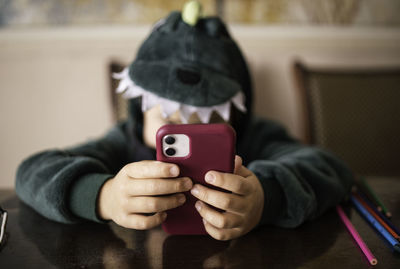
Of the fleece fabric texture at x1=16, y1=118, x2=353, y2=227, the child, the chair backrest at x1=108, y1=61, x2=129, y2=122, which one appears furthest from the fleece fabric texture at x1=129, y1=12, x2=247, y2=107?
the chair backrest at x1=108, y1=61, x2=129, y2=122

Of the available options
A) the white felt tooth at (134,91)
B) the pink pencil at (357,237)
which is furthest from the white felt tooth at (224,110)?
the pink pencil at (357,237)

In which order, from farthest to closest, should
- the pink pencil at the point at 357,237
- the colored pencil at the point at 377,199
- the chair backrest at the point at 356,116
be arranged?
the chair backrest at the point at 356,116 < the colored pencil at the point at 377,199 < the pink pencil at the point at 357,237

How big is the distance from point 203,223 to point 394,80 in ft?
2.67

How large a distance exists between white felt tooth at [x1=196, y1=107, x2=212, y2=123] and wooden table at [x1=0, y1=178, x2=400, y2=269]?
6.7 inches

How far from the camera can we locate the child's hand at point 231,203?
12.6 inches

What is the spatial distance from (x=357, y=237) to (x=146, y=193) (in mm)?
255

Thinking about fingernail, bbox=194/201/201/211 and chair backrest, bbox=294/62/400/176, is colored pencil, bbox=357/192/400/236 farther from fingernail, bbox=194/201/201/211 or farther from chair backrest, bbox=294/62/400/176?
chair backrest, bbox=294/62/400/176

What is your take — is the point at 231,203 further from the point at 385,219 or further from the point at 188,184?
the point at 385,219

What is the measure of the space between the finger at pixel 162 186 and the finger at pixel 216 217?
3 cm

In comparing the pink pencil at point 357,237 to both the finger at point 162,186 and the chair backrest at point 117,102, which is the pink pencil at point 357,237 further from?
the chair backrest at point 117,102

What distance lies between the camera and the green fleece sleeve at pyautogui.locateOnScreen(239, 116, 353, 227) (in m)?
0.39

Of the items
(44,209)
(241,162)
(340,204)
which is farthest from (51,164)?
(340,204)

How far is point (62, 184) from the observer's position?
401 mm

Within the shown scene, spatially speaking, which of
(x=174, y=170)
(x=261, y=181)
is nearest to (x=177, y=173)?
(x=174, y=170)
